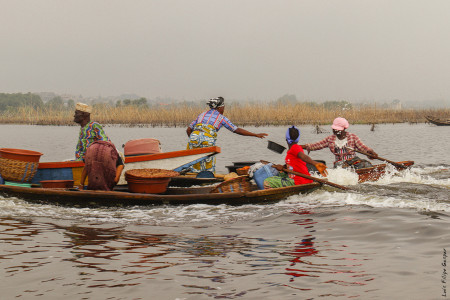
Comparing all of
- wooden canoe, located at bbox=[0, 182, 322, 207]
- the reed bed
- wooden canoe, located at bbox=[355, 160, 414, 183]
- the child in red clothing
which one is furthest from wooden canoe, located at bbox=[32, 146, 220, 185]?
the reed bed

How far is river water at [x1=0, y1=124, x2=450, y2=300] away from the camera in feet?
13.5

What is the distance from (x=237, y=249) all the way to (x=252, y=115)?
30242 millimetres

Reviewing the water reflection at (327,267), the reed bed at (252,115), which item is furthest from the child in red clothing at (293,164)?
the reed bed at (252,115)

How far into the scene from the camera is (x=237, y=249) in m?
5.31

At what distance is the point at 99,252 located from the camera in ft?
17.1

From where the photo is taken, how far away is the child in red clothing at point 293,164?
7.43m

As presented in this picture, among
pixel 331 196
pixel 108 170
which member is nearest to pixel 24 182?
pixel 108 170

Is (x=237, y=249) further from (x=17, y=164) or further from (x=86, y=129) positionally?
(x=17, y=164)

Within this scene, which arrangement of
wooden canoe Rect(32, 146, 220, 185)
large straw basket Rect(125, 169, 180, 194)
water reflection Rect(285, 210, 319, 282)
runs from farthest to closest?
wooden canoe Rect(32, 146, 220, 185) < large straw basket Rect(125, 169, 180, 194) < water reflection Rect(285, 210, 319, 282)

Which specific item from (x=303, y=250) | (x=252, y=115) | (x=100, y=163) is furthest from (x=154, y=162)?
(x=252, y=115)

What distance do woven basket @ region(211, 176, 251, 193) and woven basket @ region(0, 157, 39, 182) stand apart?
2800 millimetres

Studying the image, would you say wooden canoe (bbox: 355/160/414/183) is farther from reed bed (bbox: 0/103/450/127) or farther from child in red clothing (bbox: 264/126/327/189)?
reed bed (bbox: 0/103/450/127)

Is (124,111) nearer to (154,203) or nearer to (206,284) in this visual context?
(154,203)

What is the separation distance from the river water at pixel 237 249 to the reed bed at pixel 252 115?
26852 millimetres
